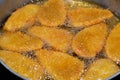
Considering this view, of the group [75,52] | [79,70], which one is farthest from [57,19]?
[79,70]

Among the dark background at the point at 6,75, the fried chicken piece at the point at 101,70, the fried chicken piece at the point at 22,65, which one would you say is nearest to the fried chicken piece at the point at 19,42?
the fried chicken piece at the point at 22,65

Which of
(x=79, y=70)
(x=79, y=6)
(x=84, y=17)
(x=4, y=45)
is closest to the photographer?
(x=79, y=70)

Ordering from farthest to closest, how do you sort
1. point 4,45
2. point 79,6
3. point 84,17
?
1. point 79,6
2. point 84,17
3. point 4,45

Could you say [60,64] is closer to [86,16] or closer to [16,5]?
[86,16]

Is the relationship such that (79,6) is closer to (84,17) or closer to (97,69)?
(84,17)

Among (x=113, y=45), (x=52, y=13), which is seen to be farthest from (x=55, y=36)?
(x=113, y=45)

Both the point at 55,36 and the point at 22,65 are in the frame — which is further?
the point at 55,36
